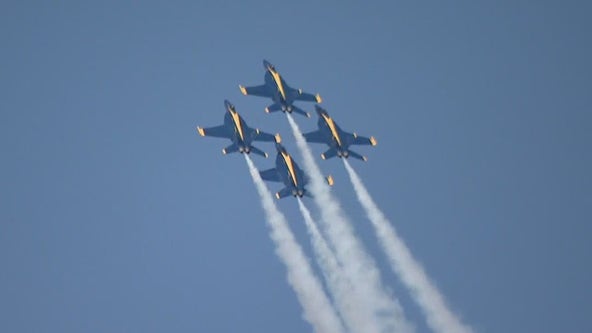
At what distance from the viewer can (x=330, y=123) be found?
132m

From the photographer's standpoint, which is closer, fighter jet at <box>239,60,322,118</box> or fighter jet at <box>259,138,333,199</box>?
fighter jet at <box>259,138,333,199</box>

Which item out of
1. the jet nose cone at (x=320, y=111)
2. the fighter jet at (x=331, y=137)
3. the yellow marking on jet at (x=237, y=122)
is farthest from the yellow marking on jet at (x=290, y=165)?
the jet nose cone at (x=320, y=111)

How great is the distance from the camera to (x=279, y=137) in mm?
127500

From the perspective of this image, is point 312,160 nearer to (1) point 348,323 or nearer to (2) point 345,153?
(2) point 345,153

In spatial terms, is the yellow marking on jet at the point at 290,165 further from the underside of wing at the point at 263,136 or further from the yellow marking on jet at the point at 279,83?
the yellow marking on jet at the point at 279,83

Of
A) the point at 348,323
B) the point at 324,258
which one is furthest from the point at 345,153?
the point at 348,323

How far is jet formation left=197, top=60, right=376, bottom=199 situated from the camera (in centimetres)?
12275

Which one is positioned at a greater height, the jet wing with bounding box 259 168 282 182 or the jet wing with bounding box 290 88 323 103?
the jet wing with bounding box 290 88 323 103

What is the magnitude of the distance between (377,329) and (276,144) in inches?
945

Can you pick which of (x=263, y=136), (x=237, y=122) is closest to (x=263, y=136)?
(x=263, y=136)

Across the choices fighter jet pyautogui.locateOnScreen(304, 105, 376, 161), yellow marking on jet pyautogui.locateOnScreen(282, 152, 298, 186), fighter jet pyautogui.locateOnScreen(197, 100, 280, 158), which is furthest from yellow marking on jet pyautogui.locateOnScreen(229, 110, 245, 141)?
fighter jet pyautogui.locateOnScreen(304, 105, 376, 161)

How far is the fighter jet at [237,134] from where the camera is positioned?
411 ft

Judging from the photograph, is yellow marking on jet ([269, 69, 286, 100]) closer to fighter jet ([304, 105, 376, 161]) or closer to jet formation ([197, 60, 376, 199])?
jet formation ([197, 60, 376, 199])

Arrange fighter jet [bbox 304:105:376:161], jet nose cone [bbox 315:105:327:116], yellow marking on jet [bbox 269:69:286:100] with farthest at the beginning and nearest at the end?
jet nose cone [bbox 315:105:327:116] → fighter jet [bbox 304:105:376:161] → yellow marking on jet [bbox 269:69:286:100]
